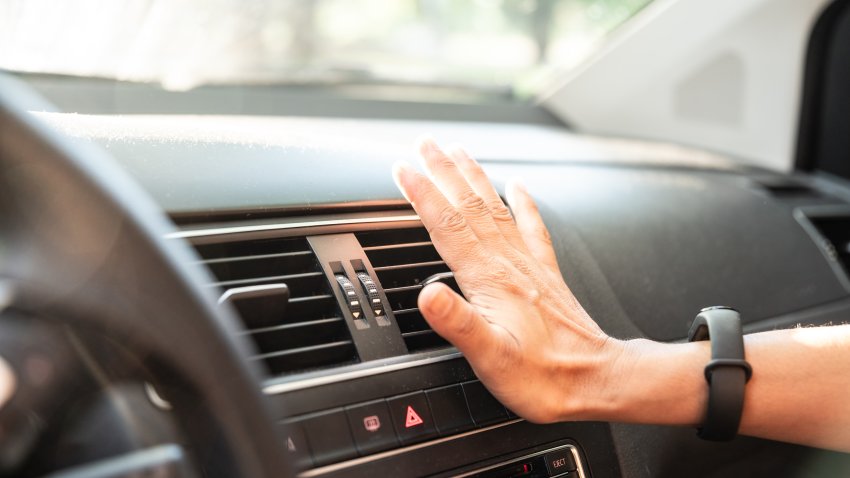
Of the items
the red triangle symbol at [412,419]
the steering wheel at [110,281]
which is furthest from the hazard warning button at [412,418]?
the steering wheel at [110,281]

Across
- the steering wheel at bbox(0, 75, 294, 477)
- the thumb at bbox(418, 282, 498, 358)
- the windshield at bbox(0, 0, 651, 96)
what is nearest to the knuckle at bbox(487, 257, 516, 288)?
the thumb at bbox(418, 282, 498, 358)

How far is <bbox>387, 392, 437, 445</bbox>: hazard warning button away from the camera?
3.57 feet

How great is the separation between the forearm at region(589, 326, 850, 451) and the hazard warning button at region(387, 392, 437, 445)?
0.23 m

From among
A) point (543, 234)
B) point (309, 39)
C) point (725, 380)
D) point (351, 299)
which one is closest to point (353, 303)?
point (351, 299)

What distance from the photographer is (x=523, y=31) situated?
2.42 metres

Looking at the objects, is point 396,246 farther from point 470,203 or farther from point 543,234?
point 543,234

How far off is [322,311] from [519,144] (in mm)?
992

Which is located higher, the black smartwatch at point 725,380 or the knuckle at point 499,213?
the knuckle at point 499,213

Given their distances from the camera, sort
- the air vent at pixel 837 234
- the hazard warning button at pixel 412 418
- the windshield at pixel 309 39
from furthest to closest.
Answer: the air vent at pixel 837 234
the windshield at pixel 309 39
the hazard warning button at pixel 412 418

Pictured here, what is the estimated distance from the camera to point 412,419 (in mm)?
1101

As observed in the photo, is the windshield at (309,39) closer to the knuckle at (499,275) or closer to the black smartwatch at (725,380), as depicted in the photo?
the knuckle at (499,275)

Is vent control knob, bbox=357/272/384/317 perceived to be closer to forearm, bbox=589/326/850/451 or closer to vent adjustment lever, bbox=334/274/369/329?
vent adjustment lever, bbox=334/274/369/329

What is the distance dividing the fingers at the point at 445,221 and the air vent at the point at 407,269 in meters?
0.07

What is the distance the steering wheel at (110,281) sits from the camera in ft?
1.89
